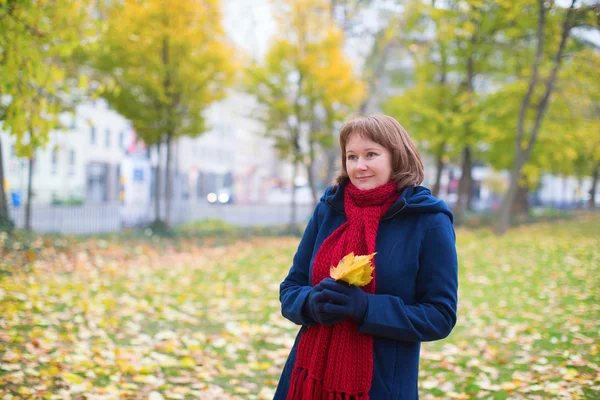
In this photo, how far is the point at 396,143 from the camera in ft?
7.30

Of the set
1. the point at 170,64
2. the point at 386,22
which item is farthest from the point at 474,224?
the point at 170,64

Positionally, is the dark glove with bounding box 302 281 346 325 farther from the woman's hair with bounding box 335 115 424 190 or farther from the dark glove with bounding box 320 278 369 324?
the woman's hair with bounding box 335 115 424 190

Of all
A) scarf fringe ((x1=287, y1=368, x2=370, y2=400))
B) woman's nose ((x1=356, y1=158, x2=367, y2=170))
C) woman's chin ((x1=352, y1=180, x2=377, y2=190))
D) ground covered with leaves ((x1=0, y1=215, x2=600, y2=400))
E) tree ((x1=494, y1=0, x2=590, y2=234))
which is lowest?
ground covered with leaves ((x1=0, y1=215, x2=600, y2=400))

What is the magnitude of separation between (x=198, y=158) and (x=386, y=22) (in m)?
42.4

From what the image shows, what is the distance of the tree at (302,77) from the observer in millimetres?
18609

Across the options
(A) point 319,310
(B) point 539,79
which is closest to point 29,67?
(A) point 319,310

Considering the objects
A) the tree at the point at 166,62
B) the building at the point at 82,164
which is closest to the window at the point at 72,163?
the building at the point at 82,164

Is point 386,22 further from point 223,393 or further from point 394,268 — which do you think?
point 394,268

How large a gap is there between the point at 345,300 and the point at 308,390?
0.40 metres

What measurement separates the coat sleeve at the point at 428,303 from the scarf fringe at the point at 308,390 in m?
0.26

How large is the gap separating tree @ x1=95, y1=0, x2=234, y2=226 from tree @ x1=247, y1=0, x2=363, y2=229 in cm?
176

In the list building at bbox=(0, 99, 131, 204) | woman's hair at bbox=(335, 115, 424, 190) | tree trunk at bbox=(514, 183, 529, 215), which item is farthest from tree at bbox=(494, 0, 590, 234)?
building at bbox=(0, 99, 131, 204)

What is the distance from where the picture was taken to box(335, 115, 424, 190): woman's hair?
2.21m

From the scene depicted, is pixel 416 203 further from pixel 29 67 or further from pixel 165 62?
pixel 165 62
